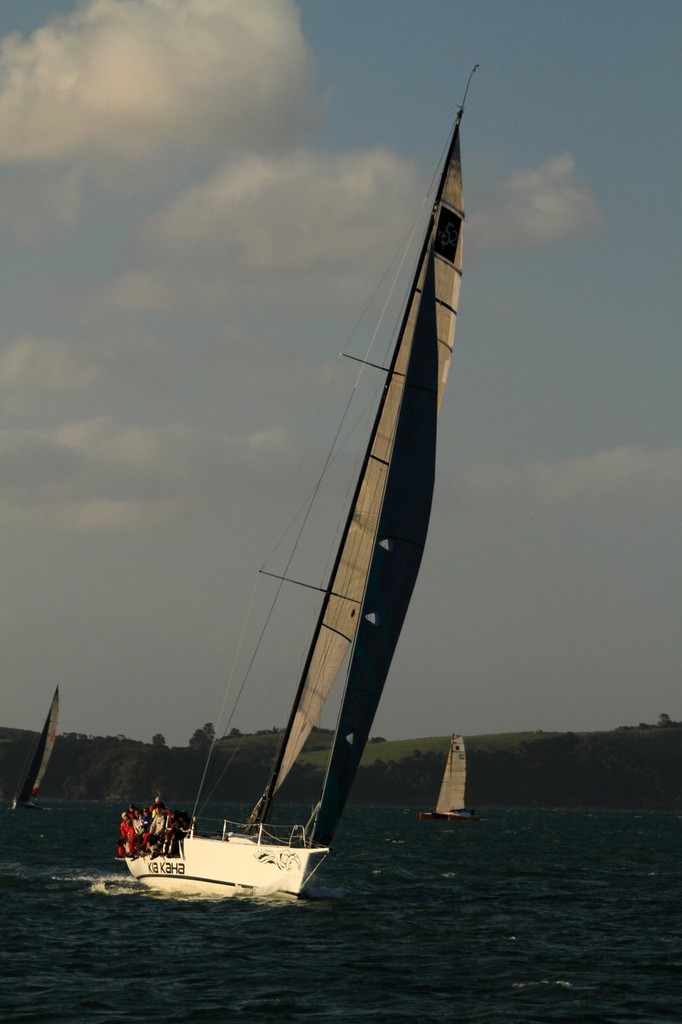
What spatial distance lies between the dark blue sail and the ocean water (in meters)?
3.55

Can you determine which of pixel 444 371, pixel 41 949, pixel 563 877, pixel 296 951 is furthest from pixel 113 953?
pixel 563 877

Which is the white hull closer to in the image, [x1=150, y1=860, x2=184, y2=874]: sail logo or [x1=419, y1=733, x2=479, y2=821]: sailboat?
[x1=150, y1=860, x2=184, y2=874]: sail logo

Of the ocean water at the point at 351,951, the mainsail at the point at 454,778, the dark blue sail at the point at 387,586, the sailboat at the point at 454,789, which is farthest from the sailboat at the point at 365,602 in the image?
the sailboat at the point at 454,789

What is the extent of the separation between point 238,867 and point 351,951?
19.7ft

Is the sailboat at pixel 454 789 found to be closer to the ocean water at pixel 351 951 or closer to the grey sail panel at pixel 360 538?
the ocean water at pixel 351 951

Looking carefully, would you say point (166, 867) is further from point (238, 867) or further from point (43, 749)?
point (43, 749)

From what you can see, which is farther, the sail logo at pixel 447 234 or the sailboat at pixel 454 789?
the sailboat at pixel 454 789

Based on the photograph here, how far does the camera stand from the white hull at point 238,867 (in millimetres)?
32031

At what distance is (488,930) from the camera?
3152cm

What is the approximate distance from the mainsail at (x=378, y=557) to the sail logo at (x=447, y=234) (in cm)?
41

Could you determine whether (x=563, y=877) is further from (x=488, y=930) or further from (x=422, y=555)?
(x=422, y=555)

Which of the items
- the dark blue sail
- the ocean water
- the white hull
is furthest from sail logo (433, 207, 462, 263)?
the ocean water

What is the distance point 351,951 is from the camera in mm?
27438

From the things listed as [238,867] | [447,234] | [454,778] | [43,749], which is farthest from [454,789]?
[447,234]
